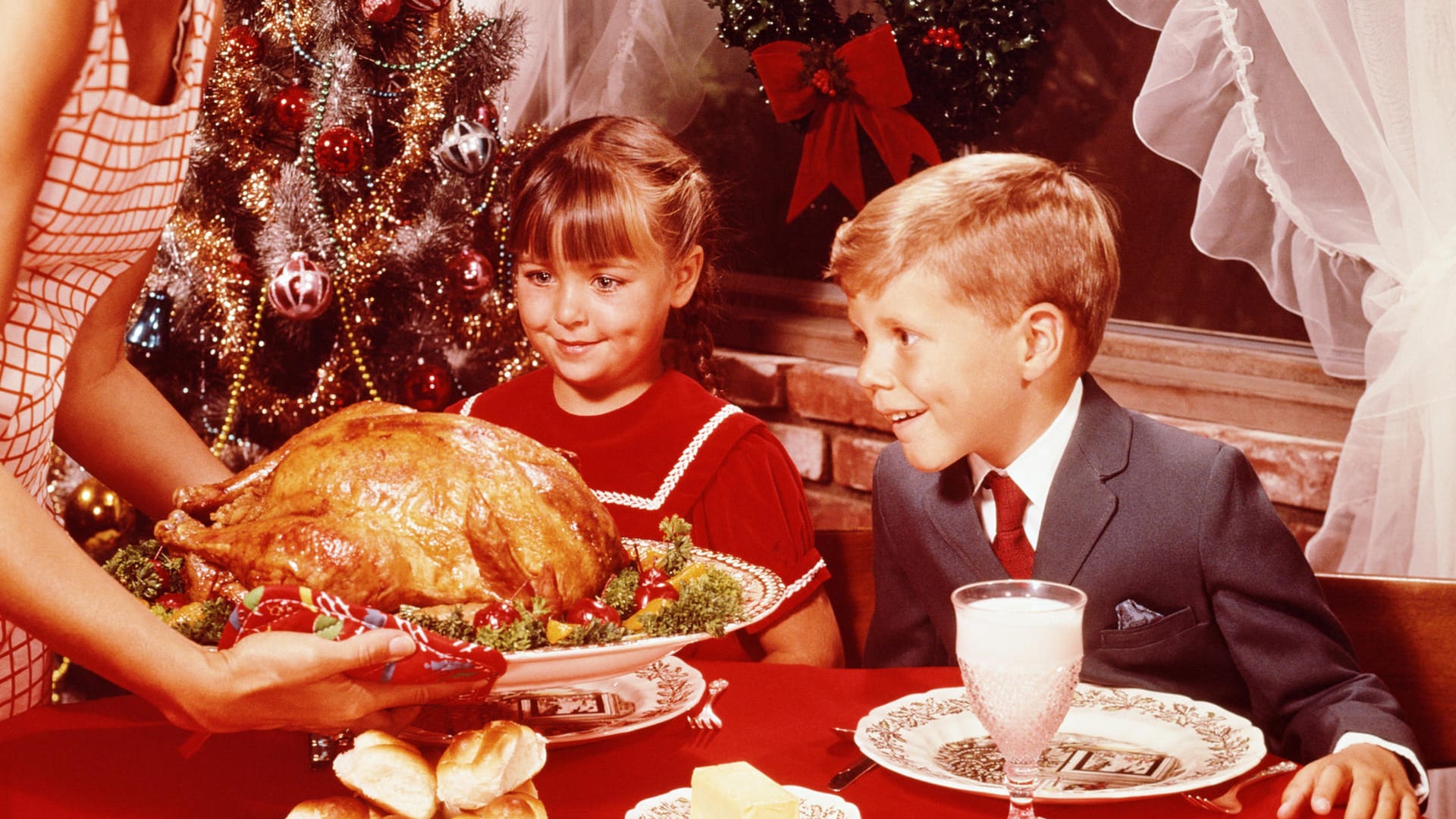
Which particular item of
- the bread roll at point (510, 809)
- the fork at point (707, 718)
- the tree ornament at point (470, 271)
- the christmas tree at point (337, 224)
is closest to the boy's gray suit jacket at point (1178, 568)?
the fork at point (707, 718)

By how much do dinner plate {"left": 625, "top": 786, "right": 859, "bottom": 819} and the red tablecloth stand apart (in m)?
0.05

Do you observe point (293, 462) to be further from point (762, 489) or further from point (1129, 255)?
point (1129, 255)

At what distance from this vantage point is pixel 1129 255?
113 inches

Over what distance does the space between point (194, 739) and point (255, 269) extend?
73.1 inches

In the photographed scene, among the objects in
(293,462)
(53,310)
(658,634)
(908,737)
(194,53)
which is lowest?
(908,737)

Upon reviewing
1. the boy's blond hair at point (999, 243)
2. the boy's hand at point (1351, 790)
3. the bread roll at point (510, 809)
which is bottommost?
the boy's hand at point (1351, 790)

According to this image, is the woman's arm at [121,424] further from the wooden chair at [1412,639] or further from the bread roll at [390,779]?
the wooden chair at [1412,639]

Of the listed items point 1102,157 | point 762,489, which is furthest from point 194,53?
point 1102,157

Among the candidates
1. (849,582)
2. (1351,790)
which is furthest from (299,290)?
(1351,790)

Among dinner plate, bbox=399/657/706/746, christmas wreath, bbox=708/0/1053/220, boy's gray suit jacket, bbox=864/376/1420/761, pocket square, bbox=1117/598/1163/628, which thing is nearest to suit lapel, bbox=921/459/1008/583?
boy's gray suit jacket, bbox=864/376/1420/761

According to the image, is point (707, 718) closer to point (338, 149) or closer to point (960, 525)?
point (960, 525)

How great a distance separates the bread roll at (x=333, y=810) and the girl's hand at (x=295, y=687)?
81 millimetres

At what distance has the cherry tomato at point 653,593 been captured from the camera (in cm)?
121

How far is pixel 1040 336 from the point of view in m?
1.62
